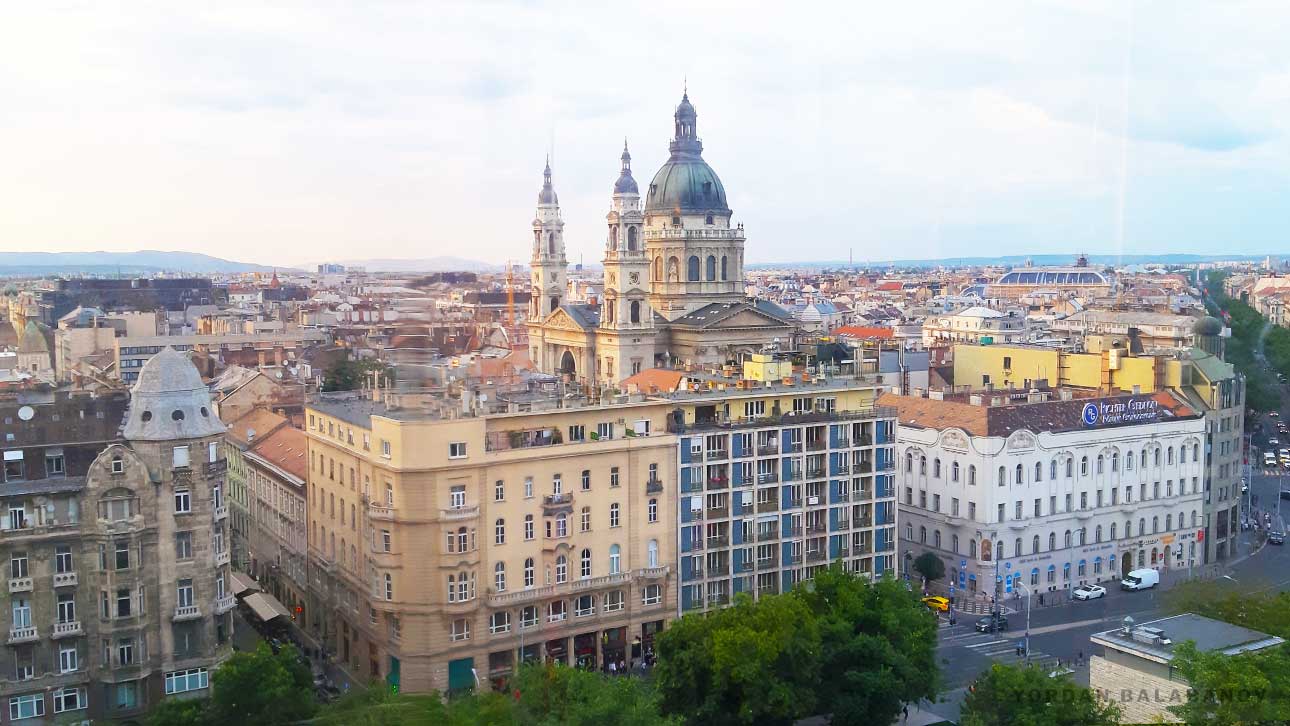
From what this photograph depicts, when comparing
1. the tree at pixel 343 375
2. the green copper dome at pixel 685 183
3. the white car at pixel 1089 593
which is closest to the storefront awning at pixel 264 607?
the tree at pixel 343 375

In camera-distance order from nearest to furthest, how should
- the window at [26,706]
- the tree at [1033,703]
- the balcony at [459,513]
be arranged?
the tree at [1033,703]
the window at [26,706]
the balcony at [459,513]

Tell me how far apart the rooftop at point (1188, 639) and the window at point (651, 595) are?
1335 cm

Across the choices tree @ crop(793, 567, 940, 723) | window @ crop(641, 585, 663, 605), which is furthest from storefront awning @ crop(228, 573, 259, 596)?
tree @ crop(793, 567, 940, 723)

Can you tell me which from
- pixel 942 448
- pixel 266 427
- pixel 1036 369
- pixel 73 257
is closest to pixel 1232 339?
pixel 1036 369

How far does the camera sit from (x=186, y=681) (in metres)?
31.7

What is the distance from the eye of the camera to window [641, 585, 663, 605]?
39.2 metres

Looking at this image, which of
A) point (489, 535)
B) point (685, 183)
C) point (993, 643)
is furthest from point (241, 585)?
point (685, 183)

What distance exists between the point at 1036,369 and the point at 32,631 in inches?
1745

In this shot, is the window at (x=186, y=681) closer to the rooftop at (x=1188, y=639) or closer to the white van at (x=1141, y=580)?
the rooftop at (x=1188, y=639)

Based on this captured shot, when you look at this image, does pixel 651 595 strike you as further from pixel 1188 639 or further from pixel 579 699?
pixel 1188 639

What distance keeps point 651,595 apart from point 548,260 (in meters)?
37.9

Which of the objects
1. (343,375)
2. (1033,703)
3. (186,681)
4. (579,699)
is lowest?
(186,681)

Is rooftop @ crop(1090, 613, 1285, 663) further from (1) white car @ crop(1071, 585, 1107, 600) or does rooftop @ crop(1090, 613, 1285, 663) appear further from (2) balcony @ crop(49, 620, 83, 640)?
(2) balcony @ crop(49, 620, 83, 640)

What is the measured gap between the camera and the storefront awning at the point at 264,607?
38.4 meters
